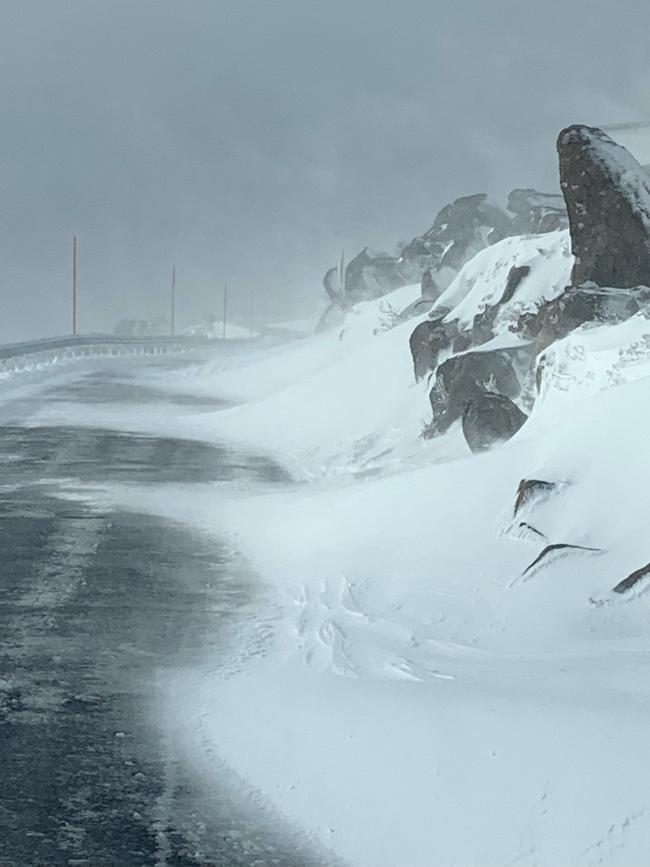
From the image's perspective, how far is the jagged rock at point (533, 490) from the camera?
1092cm

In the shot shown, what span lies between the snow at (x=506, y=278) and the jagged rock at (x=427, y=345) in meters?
0.40

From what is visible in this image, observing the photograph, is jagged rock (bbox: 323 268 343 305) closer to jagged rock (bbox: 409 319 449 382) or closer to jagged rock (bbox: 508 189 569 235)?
jagged rock (bbox: 508 189 569 235)

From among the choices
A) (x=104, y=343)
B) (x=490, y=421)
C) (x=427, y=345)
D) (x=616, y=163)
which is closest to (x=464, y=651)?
(x=490, y=421)

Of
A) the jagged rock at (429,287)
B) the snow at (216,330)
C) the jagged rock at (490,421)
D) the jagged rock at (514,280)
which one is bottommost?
the snow at (216,330)

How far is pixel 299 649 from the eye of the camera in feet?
29.2

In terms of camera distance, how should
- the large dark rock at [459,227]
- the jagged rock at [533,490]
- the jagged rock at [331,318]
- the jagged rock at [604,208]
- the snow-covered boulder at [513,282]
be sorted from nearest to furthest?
1. the jagged rock at [533,490]
2. the jagged rock at [604,208]
3. the snow-covered boulder at [513,282]
4. the large dark rock at [459,227]
5. the jagged rock at [331,318]

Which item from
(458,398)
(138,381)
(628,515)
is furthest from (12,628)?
(138,381)

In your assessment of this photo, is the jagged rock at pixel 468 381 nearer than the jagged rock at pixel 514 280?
Yes

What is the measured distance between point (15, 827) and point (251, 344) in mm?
80248

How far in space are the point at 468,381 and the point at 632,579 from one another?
11756mm

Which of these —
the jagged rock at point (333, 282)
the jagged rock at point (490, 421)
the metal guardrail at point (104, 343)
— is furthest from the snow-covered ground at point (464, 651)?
the jagged rock at point (333, 282)

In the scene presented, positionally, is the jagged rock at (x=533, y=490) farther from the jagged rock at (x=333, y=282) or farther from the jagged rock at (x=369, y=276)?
the jagged rock at (x=333, y=282)

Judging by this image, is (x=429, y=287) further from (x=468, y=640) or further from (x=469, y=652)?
(x=469, y=652)

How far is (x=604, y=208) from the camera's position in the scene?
62.6ft
